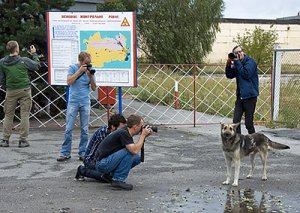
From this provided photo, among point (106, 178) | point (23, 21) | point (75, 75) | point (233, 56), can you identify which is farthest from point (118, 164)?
point (23, 21)

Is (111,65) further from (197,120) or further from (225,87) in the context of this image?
(225,87)

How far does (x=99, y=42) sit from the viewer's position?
12.5 m

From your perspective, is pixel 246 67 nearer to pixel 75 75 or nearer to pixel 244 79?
pixel 244 79

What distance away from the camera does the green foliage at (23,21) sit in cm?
1394

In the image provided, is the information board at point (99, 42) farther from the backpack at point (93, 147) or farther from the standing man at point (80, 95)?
the backpack at point (93, 147)

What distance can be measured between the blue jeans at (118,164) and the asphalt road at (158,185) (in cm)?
24

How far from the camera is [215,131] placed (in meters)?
13.7

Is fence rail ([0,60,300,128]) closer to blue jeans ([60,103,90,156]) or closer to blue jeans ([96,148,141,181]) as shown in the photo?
blue jeans ([60,103,90,156])

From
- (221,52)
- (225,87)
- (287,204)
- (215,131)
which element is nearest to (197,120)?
(215,131)

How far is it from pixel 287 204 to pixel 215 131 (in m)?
6.76

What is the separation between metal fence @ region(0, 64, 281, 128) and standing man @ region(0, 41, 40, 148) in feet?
9.68

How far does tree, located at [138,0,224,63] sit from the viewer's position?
40969 millimetres

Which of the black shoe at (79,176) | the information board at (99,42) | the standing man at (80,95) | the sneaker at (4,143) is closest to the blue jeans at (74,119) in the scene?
the standing man at (80,95)

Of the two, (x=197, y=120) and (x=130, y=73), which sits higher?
(x=130, y=73)
